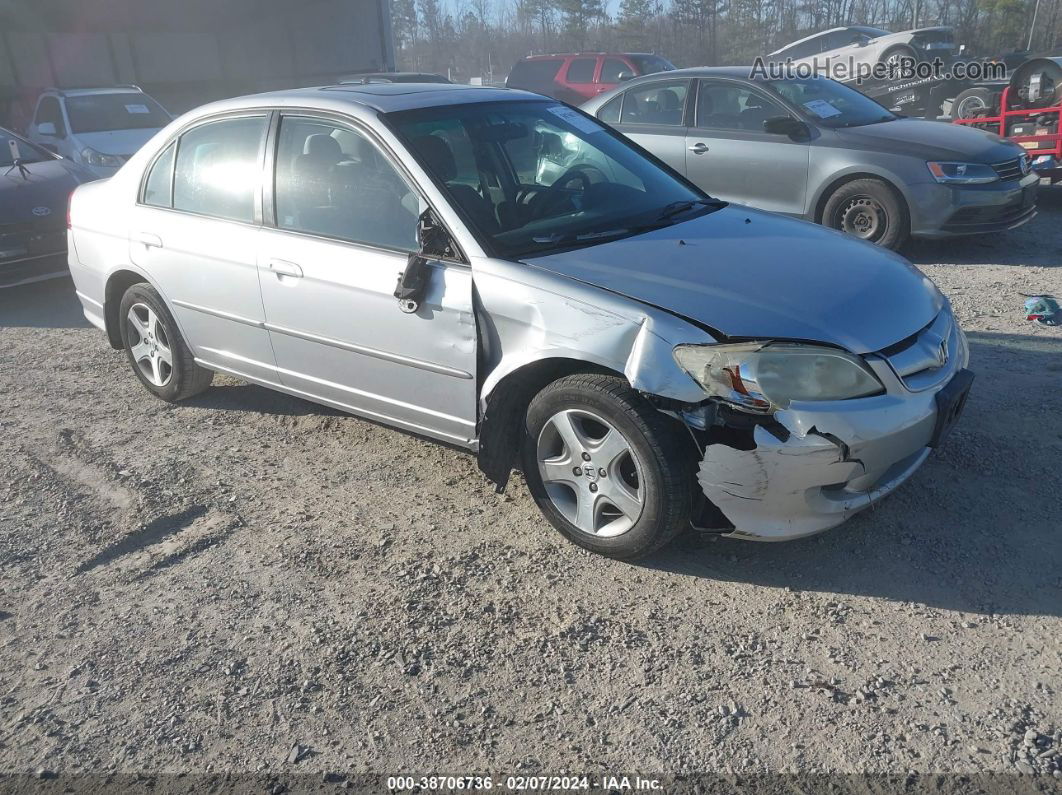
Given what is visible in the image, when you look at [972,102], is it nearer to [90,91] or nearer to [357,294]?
[357,294]

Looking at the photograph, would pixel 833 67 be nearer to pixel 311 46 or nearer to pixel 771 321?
pixel 311 46

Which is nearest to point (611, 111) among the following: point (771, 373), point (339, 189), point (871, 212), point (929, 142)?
point (871, 212)

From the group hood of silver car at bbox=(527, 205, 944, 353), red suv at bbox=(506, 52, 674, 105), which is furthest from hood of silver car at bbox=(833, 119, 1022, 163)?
red suv at bbox=(506, 52, 674, 105)

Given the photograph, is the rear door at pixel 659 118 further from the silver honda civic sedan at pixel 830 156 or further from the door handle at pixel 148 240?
the door handle at pixel 148 240

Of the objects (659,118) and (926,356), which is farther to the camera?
(659,118)

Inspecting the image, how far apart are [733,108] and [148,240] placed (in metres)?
5.29

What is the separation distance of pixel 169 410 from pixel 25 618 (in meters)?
2.07

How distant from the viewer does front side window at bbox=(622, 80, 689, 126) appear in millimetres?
8242

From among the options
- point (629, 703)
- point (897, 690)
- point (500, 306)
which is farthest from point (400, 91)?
point (897, 690)

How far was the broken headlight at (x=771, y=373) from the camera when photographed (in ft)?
9.66

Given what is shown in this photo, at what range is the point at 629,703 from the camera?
105 inches

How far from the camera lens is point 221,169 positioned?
4.47m

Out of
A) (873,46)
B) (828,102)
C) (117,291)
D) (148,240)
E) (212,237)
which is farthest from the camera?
(873,46)

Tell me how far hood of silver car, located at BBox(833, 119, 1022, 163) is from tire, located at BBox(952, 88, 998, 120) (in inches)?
147
